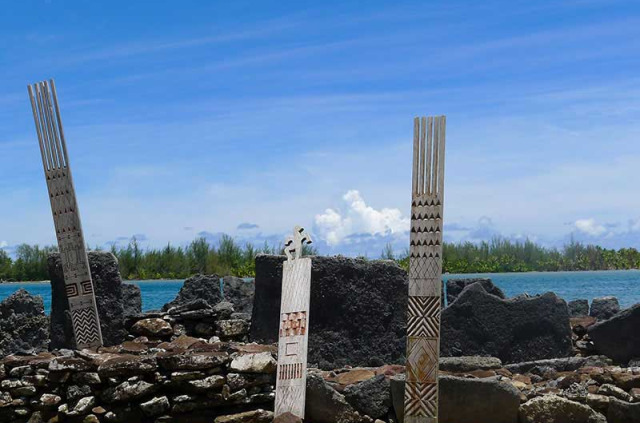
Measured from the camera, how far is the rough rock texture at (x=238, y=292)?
20.3 meters

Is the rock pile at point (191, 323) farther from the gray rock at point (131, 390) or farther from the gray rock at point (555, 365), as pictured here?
the gray rock at point (555, 365)

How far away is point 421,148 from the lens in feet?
36.2

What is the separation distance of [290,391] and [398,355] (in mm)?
2731

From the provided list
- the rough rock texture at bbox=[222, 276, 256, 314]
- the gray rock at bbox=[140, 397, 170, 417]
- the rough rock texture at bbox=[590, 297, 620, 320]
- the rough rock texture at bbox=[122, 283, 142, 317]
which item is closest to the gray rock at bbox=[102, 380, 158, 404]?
the gray rock at bbox=[140, 397, 170, 417]

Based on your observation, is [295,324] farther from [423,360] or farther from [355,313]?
[355,313]

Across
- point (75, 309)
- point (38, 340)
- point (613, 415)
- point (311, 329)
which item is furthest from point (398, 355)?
point (38, 340)

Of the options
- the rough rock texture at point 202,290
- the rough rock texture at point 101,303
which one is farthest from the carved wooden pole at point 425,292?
the rough rock texture at point 202,290

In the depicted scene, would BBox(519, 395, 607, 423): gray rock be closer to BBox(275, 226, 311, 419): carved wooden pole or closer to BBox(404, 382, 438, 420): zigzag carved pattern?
BBox(404, 382, 438, 420): zigzag carved pattern

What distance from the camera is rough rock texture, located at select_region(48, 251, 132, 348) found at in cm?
1553

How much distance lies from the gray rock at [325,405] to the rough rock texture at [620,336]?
524 centimetres

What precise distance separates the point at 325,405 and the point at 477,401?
1.69m

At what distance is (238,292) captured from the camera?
2106 cm

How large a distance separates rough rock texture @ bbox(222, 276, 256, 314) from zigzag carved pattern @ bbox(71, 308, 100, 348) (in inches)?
240

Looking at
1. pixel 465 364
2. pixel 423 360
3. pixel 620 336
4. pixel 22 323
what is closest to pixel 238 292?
pixel 22 323
